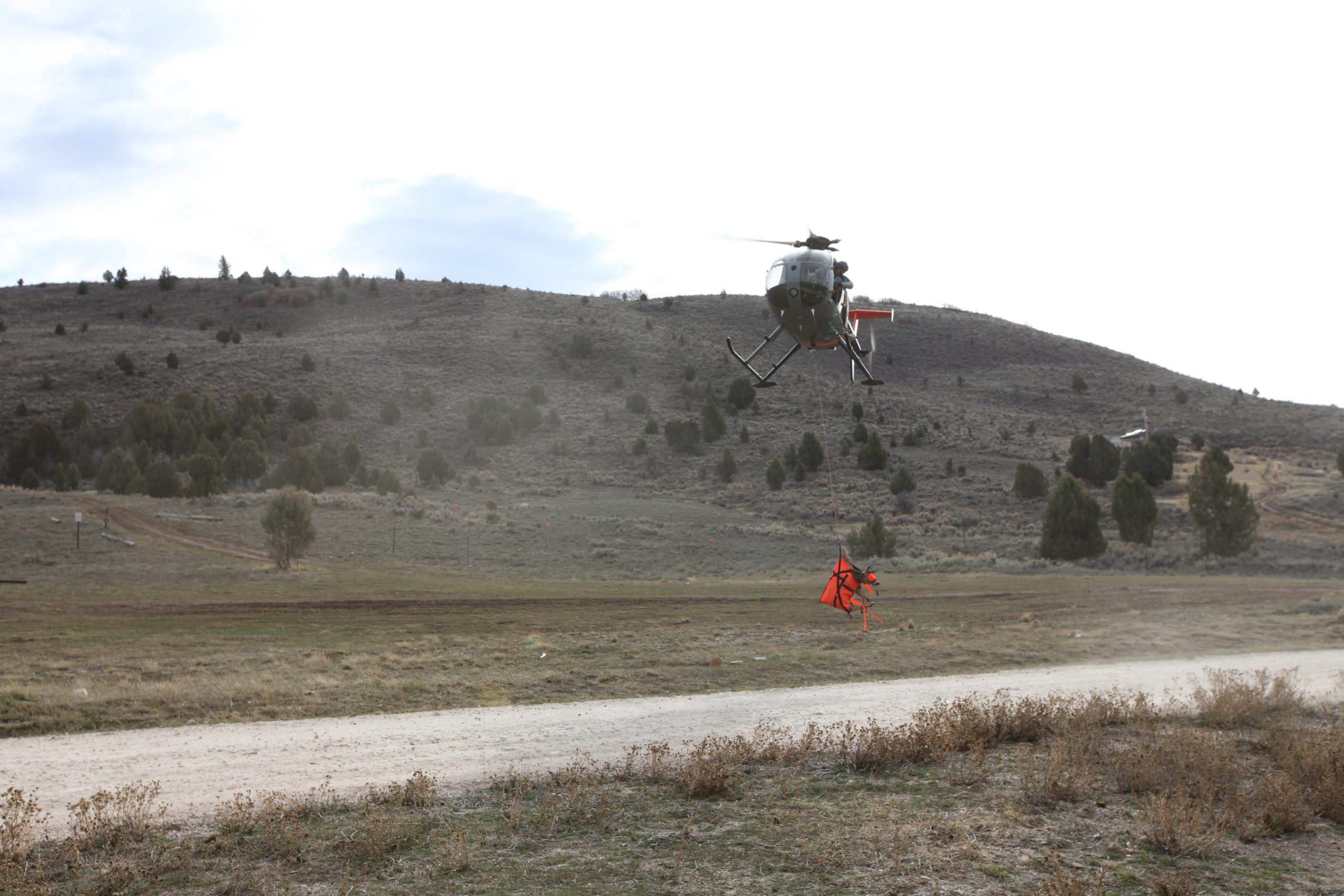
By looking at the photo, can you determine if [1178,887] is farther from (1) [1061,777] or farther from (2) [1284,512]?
(2) [1284,512]

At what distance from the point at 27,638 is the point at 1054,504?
1744 inches

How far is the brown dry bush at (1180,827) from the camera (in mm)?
9242

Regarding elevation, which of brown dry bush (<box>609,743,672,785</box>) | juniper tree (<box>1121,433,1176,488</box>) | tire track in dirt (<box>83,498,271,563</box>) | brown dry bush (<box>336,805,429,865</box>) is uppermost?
juniper tree (<box>1121,433,1176,488</box>)

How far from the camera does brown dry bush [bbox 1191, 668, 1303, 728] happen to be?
1491 centimetres

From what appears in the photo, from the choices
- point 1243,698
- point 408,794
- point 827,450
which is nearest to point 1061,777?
point 1243,698

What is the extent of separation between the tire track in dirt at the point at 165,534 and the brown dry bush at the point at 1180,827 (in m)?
37.5

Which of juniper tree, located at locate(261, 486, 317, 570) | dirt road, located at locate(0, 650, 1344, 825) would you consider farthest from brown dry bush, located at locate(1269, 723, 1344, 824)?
juniper tree, located at locate(261, 486, 317, 570)

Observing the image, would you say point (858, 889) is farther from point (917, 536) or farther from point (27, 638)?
point (917, 536)

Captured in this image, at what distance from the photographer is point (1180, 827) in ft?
30.6

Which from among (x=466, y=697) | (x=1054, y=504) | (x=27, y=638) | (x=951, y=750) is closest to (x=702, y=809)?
(x=951, y=750)

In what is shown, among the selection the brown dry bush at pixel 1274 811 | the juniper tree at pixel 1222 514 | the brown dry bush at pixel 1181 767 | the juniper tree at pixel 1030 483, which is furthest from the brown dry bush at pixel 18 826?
the juniper tree at pixel 1030 483

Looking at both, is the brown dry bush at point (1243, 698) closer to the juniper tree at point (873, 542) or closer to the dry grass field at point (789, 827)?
the dry grass field at point (789, 827)

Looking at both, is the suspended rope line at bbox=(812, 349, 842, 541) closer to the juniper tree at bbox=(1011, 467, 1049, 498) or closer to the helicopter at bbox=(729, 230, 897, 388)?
A: the juniper tree at bbox=(1011, 467, 1049, 498)

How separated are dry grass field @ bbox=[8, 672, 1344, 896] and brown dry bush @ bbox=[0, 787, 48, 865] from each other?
0.04 m
